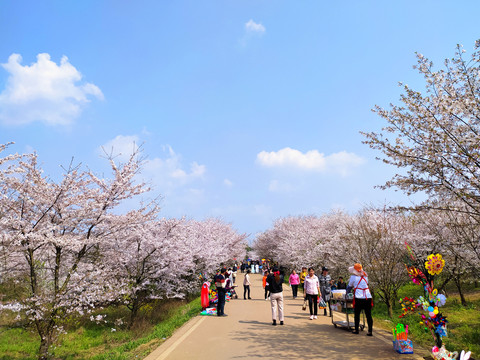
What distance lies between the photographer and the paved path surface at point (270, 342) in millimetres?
6578

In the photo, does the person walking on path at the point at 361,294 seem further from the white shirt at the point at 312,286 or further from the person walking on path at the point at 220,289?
the person walking on path at the point at 220,289

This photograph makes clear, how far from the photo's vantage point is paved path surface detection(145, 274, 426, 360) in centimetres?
658

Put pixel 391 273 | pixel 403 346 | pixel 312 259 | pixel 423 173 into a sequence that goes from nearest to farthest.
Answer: pixel 403 346, pixel 423 173, pixel 391 273, pixel 312 259

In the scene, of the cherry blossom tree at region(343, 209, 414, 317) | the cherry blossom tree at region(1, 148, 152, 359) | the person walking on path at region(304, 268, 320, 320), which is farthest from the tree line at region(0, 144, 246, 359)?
the cherry blossom tree at region(343, 209, 414, 317)

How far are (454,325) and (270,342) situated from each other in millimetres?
7237

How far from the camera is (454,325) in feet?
35.2

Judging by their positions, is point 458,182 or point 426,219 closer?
point 458,182

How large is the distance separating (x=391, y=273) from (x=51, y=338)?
40.1 feet

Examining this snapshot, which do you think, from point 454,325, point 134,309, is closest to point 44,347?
point 134,309

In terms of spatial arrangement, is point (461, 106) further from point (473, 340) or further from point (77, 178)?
point (77, 178)

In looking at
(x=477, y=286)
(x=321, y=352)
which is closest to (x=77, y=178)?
(x=321, y=352)

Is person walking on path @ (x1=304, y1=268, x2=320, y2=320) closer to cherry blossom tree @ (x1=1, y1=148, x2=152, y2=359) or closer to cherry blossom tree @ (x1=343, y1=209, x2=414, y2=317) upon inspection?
cherry blossom tree @ (x1=343, y1=209, x2=414, y2=317)

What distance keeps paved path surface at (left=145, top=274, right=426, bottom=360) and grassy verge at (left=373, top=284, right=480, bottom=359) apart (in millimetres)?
1067

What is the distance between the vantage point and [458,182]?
22.4 ft
